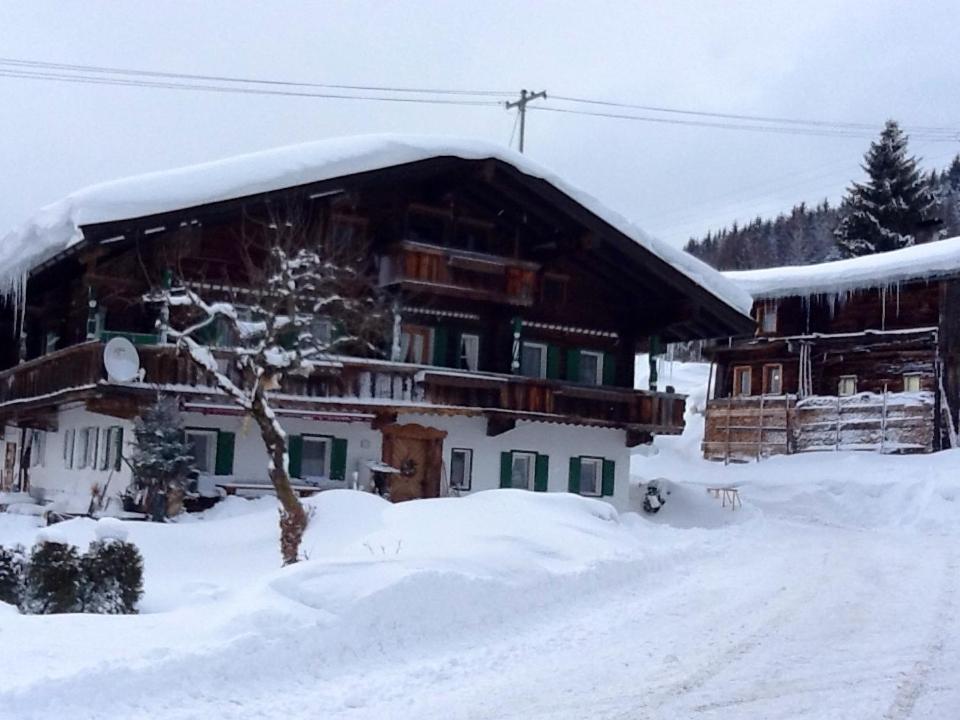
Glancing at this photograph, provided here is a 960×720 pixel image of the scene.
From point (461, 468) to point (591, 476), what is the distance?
3880 mm

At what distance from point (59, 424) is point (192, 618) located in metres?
17.1

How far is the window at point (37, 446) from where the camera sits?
2545 cm

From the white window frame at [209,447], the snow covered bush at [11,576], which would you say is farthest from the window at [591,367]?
the snow covered bush at [11,576]

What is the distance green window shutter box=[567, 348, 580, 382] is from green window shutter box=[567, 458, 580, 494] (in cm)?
201

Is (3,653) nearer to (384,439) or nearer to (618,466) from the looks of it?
(384,439)

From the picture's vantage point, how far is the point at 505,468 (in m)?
23.8

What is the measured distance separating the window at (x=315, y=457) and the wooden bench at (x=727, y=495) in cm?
1046

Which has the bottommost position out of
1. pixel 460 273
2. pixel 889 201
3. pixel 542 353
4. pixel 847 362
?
pixel 542 353

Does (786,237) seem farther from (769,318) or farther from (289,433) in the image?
(289,433)

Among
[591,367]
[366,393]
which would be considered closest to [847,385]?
[591,367]

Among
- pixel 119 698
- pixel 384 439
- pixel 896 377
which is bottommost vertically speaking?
pixel 119 698

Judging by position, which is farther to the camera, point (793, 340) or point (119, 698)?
point (793, 340)

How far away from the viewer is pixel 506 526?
45.5ft

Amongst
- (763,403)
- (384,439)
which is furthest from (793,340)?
(384,439)
